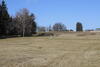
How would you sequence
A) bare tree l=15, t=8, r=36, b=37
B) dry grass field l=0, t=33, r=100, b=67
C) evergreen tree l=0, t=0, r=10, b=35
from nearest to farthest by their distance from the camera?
1. dry grass field l=0, t=33, r=100, b=67
2. evergreen tree l=0, t=0, r=10, b=35
3. bare tree l=15, t=8, r=36, b=37

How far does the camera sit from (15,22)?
62.3 meters

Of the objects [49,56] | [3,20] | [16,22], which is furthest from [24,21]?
[49,56]

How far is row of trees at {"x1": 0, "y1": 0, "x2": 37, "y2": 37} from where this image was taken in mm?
56812

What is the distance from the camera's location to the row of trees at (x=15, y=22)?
56.8 m

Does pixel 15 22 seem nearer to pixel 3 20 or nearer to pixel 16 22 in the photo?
pixel 16 22

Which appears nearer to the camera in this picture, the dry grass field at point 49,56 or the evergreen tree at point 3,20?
the dry grass field at point 49,56

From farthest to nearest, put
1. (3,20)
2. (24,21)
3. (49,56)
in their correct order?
(24,21) → (3,20) → (49,56)

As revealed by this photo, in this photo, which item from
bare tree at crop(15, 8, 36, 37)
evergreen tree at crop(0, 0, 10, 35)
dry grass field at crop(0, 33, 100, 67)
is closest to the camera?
dry grass field at crop(0, 33, 100, 67)

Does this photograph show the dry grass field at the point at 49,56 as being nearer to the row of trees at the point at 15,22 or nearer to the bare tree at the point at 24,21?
the row of trees at the point at 15,22

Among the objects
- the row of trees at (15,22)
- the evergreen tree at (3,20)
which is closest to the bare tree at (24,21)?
the row of trees at (15,22)

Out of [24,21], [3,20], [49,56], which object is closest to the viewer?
[49,56]

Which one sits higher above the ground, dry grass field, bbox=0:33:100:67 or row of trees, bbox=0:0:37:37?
row of trees, bbox=0:0:37:37

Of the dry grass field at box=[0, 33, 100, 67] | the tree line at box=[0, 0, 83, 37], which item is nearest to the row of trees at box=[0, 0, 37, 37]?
the tree line at box=[0, 0, 83, 37]

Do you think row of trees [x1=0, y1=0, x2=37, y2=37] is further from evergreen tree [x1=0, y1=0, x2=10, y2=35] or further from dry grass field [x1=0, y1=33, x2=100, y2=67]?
dry grass field [x1=0, y1=33, x2=100, y2=67]
